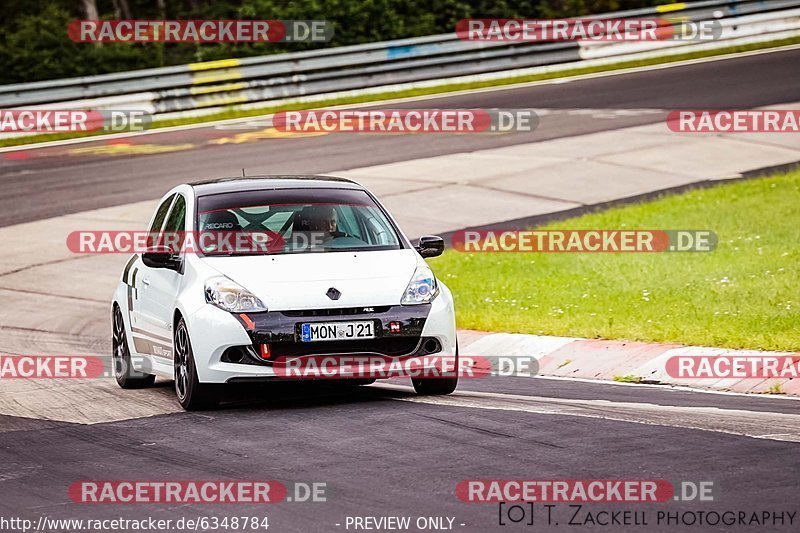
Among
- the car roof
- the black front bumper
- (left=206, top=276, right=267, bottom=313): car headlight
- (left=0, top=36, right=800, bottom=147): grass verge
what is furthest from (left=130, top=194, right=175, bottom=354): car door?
(left=0, top=36, right=800, bottom=147): grass verge

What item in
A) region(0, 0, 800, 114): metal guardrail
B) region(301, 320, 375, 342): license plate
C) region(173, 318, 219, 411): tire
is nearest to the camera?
region(301, 320, 375, 342): license plate

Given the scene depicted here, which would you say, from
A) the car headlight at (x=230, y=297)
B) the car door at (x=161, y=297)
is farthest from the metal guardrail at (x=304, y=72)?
the car headlight at (x=230, y=297)

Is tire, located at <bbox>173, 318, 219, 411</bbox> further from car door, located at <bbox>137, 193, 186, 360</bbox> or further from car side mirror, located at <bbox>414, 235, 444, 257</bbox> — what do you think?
car side mirror, located at <bbox>414, 235, 444, 257</bbox>

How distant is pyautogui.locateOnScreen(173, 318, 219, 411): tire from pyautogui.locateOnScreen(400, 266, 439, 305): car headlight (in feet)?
4.65

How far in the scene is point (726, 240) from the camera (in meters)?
16.2

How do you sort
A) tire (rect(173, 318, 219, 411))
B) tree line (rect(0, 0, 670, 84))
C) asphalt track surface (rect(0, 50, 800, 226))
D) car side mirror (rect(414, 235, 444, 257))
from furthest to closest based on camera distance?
tree line (rect(0, 0, 670, 84)), asphalt track surface (rect(0, 50, 800, 226)), car side mirror (rect(414, 235, 444, 257)), tire (rect(173, 318, 219, 411))

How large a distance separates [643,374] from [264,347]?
3.09m

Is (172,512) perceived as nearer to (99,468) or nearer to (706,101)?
(99,468)

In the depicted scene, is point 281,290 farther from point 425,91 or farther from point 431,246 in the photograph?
point 425,91

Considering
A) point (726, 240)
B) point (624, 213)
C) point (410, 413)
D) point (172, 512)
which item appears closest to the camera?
point (172, 512)

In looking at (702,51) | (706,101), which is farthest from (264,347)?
(702,51)

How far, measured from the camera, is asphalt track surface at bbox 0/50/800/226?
2266 cm

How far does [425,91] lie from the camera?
30609 mm

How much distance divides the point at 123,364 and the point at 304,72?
1935cm
